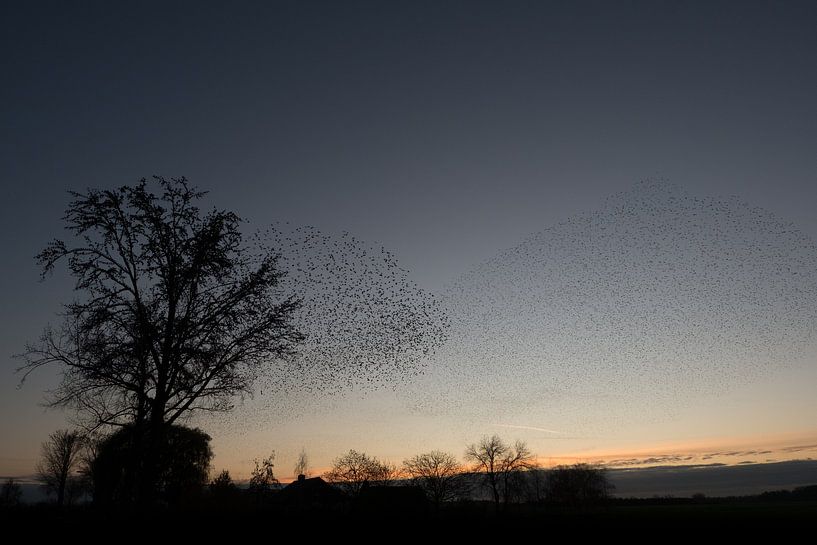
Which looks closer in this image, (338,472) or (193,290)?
(193,290)

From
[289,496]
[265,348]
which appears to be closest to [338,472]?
[289,496]

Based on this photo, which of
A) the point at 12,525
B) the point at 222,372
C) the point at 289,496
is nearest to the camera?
the point at 12,525

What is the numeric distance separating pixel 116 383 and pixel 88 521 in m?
6.95

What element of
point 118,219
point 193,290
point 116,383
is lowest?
point 116,383

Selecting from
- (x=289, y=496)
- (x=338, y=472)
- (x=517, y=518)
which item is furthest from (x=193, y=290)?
(x=338, y=472)

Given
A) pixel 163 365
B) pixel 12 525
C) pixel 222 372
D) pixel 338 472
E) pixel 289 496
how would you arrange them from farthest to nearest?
pixel 338 472 → pixel 289 496 → pixel 222 372 → pixel 163 365 → pixel 12 525

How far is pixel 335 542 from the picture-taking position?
10.5 metres

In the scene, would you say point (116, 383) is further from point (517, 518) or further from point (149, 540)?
point (517, 518)

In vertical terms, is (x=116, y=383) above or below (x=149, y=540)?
above

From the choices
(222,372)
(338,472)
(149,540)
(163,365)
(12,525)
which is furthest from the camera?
(338,472)

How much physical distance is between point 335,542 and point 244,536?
184 centimetres

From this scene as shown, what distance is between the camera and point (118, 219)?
18609mm

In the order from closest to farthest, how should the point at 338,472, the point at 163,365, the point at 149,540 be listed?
the point at 149,540
the point at 163,365
the point at 338,472

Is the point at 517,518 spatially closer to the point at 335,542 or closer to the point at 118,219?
the point at 335,542
